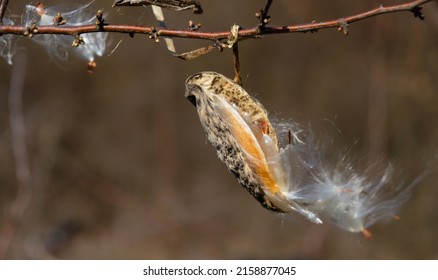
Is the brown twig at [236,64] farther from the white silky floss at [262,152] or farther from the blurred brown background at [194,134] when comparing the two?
the blurred brown background at [194,134]

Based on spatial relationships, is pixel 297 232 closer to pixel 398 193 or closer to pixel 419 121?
pixel 419 121

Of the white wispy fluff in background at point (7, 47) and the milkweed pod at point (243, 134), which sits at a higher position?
the white wispy fluff in background at point (7, 47)

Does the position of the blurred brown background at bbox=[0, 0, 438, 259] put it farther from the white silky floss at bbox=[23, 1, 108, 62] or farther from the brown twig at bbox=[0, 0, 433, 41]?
the brown twig at bbox=[0, 0, 433, 41]

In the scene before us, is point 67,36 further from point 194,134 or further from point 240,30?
point 194,134

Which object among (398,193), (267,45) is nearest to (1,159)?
(267,45)

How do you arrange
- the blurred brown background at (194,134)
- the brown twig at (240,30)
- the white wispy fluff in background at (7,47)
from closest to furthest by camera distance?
the brown twig at (240,30) < the white wispy fluff in background at (7,47) < the blurred brown background at (194,134)

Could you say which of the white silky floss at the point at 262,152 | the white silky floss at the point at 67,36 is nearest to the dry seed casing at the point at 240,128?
the white silky floss at the point at 262,152

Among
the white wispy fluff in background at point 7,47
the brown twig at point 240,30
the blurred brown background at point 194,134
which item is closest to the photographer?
the brown twig at point 240,30
